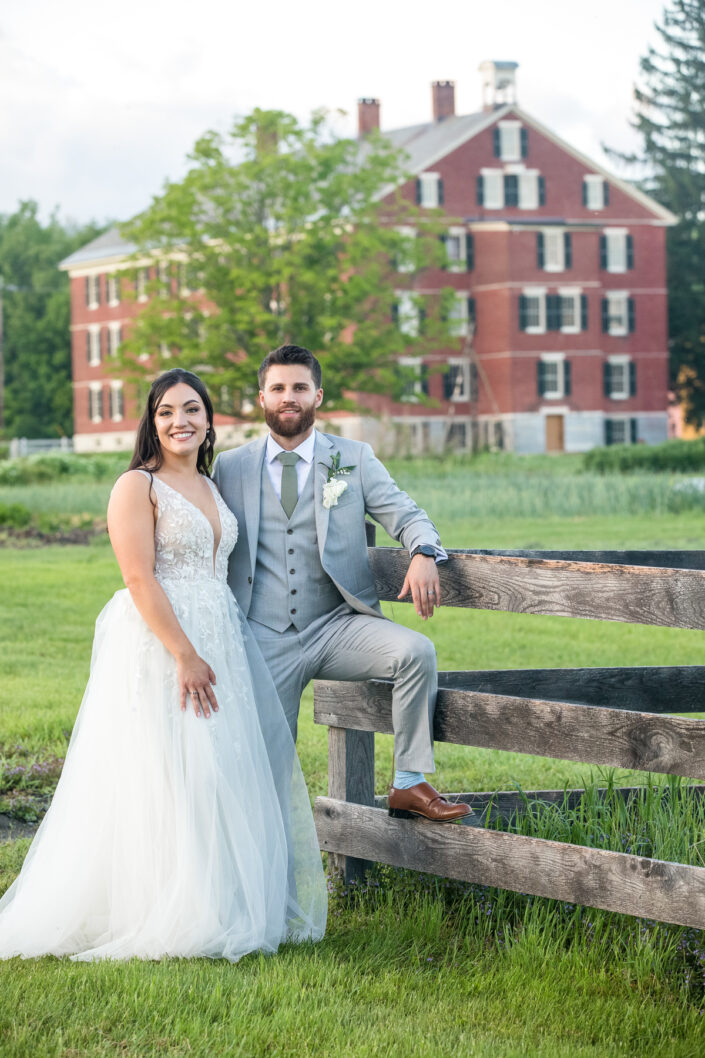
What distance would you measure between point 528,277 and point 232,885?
50.7m

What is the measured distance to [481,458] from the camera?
136 ft

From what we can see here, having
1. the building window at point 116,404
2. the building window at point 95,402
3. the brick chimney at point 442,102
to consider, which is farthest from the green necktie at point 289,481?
the building window at point 95,402

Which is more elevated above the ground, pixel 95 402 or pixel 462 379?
pixel 462 379

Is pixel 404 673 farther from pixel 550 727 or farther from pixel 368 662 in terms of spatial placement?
pixel 550 727

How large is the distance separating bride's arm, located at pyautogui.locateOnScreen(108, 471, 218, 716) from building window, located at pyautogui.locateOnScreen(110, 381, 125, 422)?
194ft

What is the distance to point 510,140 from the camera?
55094 millimetres

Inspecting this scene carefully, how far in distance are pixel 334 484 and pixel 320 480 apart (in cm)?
8

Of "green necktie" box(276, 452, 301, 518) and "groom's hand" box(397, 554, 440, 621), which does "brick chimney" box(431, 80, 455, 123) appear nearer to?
"green necktie" box(276, 452, 301, 518)

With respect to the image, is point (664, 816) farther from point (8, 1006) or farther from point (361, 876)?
point (8, 1006)

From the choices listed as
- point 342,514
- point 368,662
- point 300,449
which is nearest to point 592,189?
point 300,449

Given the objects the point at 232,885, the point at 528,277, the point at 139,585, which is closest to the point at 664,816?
the point at 232,885

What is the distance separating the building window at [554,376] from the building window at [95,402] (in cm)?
2195

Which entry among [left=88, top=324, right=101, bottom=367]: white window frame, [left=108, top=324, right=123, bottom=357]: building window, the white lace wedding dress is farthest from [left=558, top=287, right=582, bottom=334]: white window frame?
the white lace wedding dress

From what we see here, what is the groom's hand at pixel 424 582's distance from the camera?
4.87 metres
